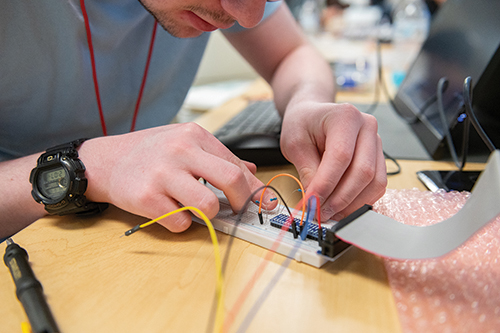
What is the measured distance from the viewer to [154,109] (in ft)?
A: 3.67

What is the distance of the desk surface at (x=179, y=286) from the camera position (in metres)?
0.34

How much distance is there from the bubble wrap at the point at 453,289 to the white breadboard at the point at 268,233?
0.08m

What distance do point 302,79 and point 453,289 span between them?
694 mm

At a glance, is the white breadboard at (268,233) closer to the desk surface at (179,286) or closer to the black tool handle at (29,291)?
the desk surface at (179,286)

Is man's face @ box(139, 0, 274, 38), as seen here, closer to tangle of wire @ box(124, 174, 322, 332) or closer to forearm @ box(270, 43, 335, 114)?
forearm @ box(270, 43, 335, 114)

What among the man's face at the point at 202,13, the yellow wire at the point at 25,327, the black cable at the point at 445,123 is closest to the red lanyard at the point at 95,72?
the man's face at the point at 202,13

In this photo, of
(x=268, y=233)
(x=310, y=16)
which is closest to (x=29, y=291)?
(x=268, y=233)

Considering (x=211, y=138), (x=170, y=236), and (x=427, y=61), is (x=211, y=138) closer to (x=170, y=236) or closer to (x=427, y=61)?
(x=170, y=236)

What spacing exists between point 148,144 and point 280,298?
302mm

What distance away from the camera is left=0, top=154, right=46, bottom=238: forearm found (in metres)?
0.57

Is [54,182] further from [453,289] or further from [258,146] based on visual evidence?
[453,289]

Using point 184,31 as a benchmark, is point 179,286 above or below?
below

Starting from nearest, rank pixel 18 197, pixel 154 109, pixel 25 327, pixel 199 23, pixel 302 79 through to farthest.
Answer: pixel 25 327
pixel 18 197
pixel 199 23
pixel 302 79
pixel 154 109

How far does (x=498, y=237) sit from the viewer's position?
0.44m
